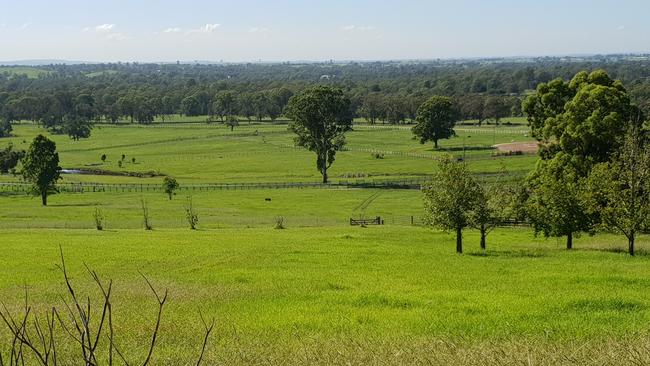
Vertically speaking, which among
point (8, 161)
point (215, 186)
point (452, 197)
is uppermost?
point (452, 197)

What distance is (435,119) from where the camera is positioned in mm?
130000

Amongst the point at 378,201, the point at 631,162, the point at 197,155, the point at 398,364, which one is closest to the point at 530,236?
the point at 631,162

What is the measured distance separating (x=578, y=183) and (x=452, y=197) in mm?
8896

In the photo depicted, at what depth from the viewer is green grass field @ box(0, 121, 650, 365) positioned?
14859 millimetres

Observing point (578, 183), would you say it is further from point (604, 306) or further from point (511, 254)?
point (604, 306)

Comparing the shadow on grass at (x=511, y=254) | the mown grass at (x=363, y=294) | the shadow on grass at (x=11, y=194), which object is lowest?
the shadow on grass at (x=11, y=194)

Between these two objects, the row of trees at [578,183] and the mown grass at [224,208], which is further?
the mown grass at [224,208]

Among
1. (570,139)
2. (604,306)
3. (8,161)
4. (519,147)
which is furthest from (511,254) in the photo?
(8,161)

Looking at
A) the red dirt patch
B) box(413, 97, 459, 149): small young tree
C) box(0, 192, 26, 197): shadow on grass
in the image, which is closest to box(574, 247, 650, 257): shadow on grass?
box(0, 192, 26, 197): shadow on grass

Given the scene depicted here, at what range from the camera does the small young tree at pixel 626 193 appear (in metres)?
36.5

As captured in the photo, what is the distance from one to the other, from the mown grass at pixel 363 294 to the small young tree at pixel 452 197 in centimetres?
209

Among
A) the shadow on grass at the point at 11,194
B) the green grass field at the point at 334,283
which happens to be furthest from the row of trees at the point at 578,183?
the shadow on grass at the point at 11,194

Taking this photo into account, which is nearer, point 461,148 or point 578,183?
point 578,183

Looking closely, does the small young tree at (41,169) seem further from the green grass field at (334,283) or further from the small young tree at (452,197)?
the small young tree at (452,197)
